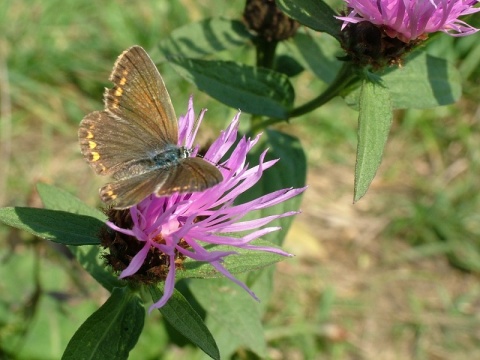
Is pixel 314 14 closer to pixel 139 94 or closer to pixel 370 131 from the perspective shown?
pixel 370 131

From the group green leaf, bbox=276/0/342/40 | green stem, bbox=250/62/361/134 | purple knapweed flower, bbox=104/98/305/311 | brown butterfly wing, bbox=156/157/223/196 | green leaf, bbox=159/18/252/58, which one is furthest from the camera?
green leaf, bbox=159/18/252/58

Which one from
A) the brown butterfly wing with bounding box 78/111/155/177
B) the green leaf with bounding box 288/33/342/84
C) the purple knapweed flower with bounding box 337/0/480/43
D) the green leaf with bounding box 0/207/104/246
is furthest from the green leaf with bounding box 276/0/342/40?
the green leaf with bounding box 0/207/104/246

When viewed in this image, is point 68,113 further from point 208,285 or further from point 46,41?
point 208,285

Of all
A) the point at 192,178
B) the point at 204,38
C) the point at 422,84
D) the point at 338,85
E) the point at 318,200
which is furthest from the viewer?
the point at 318,200

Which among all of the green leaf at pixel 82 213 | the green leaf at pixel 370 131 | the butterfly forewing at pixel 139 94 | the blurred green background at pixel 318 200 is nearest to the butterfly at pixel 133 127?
the butterfly forewing at pixel 139 94

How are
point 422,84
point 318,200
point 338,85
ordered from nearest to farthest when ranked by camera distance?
point 338,85, point 422,84, point 318,200

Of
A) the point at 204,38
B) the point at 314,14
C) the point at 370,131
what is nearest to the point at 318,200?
the point at 204,38

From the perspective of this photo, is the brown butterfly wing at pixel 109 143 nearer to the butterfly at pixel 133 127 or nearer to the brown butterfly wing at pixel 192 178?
the butterfly at pixel 133 127

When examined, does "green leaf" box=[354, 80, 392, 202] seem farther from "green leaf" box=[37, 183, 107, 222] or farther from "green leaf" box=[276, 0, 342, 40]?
"green leaf" box=[37, 183, 107, 222]
